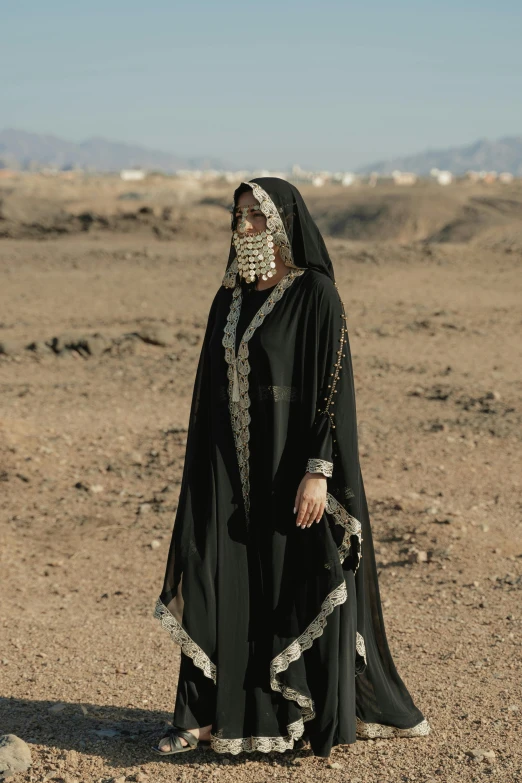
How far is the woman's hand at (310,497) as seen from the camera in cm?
334

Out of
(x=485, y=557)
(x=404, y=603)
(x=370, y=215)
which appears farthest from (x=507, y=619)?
(x=370, y=215)

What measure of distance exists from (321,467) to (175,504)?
4014mm

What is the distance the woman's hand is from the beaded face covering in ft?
2.29

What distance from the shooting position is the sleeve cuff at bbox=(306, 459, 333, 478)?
3.32 metres

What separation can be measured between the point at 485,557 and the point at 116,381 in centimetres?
562

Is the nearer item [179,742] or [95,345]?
Answer: [179,742]

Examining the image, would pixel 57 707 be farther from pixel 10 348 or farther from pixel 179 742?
pixel 10 348

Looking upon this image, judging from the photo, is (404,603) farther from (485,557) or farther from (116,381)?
(116,381)

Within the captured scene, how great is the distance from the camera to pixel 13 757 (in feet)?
11.7

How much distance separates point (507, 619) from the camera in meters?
5.29

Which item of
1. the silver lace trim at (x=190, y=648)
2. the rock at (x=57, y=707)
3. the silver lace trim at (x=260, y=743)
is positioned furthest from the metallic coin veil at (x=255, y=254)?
the rock at (x=57, y=707)

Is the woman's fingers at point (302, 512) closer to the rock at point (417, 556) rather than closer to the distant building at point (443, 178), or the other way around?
the rock at point (417, 556)

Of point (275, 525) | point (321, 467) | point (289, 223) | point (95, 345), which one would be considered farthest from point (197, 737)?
point (95, 345)

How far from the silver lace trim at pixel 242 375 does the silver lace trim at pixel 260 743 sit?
0.73m
